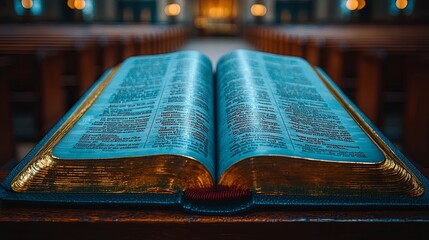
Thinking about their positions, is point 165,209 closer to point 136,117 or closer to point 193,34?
point 136,117

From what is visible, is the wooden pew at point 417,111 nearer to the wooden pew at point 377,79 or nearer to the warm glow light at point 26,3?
the wooden pew at point 377,79

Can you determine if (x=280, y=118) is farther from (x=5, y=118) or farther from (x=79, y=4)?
(x=79, y=4)

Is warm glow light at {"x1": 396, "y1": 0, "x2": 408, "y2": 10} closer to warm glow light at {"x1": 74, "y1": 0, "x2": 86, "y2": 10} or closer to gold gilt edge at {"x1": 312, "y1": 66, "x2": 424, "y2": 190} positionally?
warm glow light at {"x1": 74, "y1": 0, "x2": 86, "y2": 10}

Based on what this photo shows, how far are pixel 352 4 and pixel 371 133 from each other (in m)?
19.9

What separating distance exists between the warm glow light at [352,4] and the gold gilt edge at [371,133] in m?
19.6

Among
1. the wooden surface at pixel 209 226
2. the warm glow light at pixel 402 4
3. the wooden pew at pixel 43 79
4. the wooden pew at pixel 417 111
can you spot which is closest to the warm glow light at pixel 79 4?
the warm glow light at pixel 402 4

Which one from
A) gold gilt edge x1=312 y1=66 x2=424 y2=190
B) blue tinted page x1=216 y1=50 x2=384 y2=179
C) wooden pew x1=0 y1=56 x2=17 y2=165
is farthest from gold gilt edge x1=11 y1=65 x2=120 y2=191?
wooden pew x1=0 y1=56 x2=17 y2=165

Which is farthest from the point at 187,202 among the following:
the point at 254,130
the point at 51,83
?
the point at 51,83

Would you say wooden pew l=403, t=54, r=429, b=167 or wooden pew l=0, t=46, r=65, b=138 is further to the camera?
wooden pew l=0, t=46, r=65, b=138

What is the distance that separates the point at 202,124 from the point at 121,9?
67.6 feet

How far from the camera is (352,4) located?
19.6 metres

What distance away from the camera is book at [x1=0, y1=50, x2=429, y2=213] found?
0.69 meters

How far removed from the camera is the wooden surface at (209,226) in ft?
2.15

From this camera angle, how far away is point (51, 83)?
3850 mm
